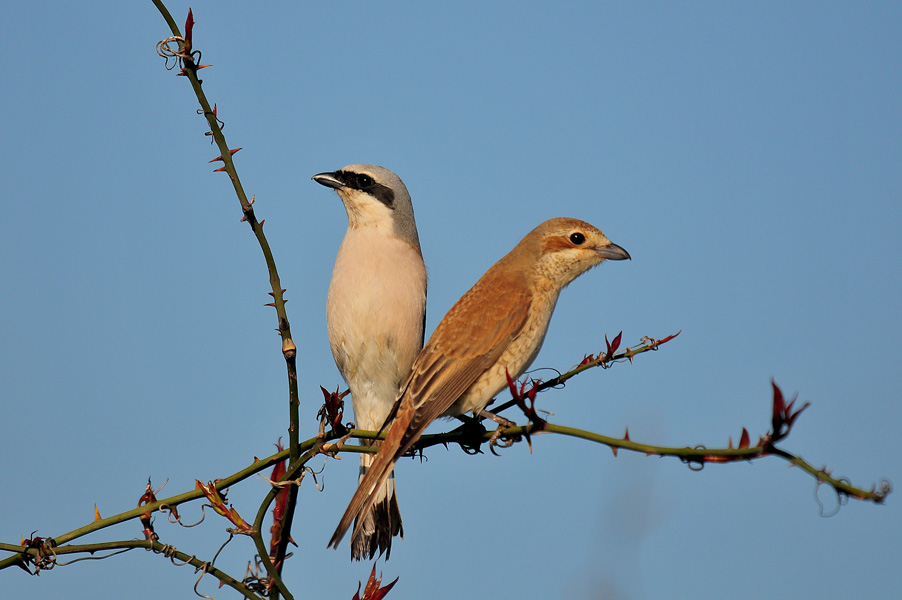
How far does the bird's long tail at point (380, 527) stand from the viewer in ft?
15.2

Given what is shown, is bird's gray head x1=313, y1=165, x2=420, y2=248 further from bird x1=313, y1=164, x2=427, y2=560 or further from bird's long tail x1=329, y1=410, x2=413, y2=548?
bird's long tail x1=329, y1=410, x2=413, y2=548

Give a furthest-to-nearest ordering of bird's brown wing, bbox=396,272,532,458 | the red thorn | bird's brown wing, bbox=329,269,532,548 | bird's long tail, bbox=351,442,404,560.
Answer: bird's long tail, bbox=351,442,404,560 < bird's brown wing, bbox=396,272,532,458 < bird's brown wing, bbox=329,269,532,548 < the red thorn

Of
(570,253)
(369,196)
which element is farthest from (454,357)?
(369,196)

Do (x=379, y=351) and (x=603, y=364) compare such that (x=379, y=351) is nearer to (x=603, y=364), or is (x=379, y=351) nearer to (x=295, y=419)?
(x=603, y=364)

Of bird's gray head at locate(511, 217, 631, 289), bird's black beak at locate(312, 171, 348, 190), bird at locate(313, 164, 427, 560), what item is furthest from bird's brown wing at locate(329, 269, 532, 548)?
bird's black beak at locate(312, 171, 348, 190)

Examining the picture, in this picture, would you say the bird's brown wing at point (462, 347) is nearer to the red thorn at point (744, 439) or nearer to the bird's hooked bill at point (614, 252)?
the bird's hooked bill at point (614, 252)

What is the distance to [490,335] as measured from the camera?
4230 millimetres

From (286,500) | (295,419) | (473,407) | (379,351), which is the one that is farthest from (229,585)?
(379,351)

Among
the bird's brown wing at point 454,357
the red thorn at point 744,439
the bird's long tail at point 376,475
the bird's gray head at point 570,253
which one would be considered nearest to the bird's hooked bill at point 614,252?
the bird's gray head at point 570,253

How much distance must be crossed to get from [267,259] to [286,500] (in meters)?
0.80

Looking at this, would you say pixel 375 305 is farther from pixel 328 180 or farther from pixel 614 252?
pixel 614 252

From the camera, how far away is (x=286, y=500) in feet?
9.05

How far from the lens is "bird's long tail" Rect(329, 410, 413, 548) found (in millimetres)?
3062

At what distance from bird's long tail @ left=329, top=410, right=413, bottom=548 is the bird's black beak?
6.57 feet
